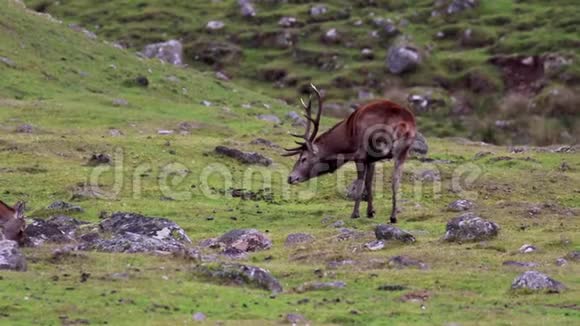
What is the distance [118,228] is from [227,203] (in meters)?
6.13

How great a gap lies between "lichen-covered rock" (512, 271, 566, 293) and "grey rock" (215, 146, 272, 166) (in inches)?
637

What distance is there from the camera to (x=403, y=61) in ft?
211

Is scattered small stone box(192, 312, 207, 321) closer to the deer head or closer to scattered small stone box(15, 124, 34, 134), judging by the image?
the deer head

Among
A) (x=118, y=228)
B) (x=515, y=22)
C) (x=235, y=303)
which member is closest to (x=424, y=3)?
(x=515, y=22)

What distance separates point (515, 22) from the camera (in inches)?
2682

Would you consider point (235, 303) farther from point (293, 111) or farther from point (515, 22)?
point (515, 22)

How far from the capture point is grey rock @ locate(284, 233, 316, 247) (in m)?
20.3

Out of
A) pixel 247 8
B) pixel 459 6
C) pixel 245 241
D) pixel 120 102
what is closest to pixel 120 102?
pixel 120 102

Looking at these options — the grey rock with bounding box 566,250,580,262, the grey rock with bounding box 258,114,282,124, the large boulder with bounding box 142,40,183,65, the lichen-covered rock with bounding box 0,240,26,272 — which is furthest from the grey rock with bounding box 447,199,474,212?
the large boulder with bounding box 142,40,183,65

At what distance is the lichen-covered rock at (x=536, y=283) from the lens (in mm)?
15344

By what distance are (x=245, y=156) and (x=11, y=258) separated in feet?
52.0

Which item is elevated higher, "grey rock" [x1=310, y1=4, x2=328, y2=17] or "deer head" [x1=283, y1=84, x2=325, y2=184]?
"grey rock" [x1=310, y1=4, x2=328, y2=17]

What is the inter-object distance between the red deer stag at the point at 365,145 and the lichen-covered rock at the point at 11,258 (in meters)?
8.64

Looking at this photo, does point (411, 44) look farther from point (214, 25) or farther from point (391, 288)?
point (391, 288)
